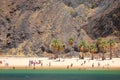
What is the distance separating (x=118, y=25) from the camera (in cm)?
17288


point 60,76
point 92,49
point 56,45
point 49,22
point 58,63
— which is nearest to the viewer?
point 60,76

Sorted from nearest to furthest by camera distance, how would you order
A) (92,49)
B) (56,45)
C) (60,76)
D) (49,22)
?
(60,76) → (92,49) → (56,45) → (49,22)

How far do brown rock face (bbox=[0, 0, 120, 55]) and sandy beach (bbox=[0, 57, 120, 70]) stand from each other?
14808 mm

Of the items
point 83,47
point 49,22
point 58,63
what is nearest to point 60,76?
point 58,63

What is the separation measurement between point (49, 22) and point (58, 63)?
105 feet

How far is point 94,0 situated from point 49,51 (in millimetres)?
34240

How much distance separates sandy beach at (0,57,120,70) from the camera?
144 meters

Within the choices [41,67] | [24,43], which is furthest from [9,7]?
[41,67]

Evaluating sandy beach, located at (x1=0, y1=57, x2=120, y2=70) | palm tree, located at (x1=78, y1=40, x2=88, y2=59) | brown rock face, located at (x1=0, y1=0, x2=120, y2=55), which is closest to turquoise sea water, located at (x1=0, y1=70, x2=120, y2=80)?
sandy beach, located at (x1=0, y1=57, x2=120, y2=70)

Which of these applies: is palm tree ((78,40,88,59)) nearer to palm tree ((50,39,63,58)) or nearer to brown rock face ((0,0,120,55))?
palm tree ((50,39,63,58))

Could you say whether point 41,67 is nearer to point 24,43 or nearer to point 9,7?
point 24,43

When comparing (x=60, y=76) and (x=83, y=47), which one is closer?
(x=60, y=76)

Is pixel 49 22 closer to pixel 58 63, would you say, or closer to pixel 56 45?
pixel 56 45

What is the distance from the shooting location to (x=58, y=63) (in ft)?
485
